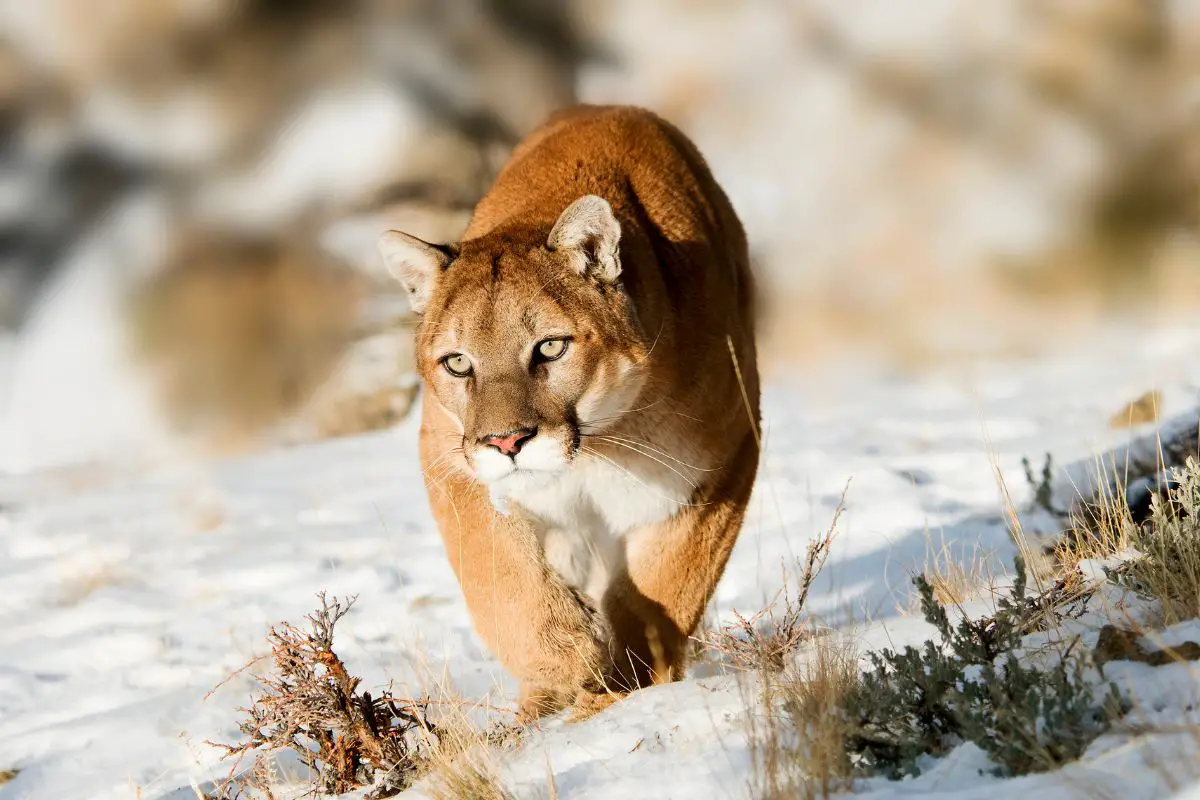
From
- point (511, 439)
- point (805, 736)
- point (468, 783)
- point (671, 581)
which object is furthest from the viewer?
point (671, 581)

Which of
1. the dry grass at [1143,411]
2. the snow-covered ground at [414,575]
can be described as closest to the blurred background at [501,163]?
the snow-covered ground at [414,575]

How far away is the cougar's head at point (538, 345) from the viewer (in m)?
4.20

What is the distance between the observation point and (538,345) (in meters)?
4.40

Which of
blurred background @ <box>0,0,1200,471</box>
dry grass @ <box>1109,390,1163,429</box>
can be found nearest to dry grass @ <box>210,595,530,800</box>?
dry grass @ <box>1109,390,1163,429</box>

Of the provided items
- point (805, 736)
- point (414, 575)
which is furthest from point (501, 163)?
point (805, 736)

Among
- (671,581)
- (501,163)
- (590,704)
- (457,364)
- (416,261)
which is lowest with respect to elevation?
(590,704)

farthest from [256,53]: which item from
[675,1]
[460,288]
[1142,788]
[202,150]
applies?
[1142,788]

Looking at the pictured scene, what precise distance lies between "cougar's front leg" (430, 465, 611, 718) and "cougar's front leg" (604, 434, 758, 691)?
17 cm

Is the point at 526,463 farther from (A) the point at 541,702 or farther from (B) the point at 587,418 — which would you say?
(A) the point at 541,702

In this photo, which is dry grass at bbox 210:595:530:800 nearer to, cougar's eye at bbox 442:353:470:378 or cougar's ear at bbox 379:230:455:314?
cougar's eye at bbox 442:353:470:378

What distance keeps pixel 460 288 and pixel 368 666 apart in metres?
2.90

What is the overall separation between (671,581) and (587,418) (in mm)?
984

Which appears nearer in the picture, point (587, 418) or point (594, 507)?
point (587, 418)

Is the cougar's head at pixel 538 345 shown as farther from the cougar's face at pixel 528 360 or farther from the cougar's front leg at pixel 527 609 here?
the cougar's front leg at pixel 527 609
